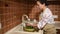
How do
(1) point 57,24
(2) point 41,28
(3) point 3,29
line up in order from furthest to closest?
(1) point 57,24 → (2) point 41,28 → (3) point 3,29

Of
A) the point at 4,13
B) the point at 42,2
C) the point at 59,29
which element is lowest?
the point at 59,29

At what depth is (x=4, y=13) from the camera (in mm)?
1755

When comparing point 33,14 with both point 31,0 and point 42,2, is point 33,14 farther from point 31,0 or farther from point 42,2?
point 42,2

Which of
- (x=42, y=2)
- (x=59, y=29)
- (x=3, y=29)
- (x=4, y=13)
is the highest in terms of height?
(x=42, y=2)

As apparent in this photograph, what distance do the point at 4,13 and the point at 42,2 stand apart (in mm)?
866

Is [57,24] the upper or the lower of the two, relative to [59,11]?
lower

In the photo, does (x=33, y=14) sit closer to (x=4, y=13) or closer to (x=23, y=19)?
(x=23, y=19)

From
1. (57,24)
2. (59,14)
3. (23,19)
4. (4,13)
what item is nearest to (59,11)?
(59,14)

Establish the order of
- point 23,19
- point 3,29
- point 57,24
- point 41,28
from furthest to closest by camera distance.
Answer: point 57,24, point 23,19, point 41,28, point 3,29

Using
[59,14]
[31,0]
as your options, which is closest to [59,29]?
[59,14]

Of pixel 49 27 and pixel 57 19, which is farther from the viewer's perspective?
pixel 57 19

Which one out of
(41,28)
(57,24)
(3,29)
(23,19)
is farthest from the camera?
(57,24)

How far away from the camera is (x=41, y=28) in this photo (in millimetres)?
2289

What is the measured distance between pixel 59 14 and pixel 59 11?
0.24 ft
